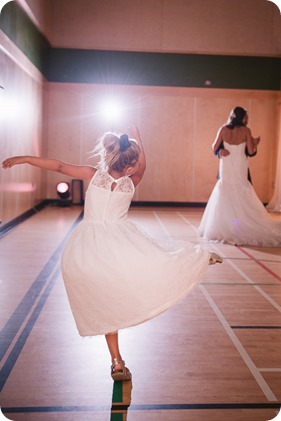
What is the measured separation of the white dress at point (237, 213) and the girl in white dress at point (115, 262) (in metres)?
4.41

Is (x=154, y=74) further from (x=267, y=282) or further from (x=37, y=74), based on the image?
(x=267, y=282)

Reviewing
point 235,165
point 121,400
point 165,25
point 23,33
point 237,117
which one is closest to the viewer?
point 121,400

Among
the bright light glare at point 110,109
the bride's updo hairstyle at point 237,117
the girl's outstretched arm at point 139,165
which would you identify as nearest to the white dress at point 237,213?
the bride's updo hairstyle at point 237,117

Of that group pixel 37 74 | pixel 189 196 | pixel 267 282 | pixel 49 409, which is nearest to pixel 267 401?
pixel 49 409

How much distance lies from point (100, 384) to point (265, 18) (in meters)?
10.5

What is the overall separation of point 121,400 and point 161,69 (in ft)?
32.7

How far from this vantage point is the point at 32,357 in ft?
10.3

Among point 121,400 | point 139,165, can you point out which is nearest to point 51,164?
point 139,165

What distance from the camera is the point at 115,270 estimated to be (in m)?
2.73

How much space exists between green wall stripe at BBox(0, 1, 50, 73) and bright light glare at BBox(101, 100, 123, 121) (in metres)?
1.60

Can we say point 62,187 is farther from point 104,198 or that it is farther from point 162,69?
point 104,198

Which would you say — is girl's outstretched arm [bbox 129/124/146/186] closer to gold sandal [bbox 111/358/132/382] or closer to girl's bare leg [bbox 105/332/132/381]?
girl's bare leg [bbox 105/332/132/381]

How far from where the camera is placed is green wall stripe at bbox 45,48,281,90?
38.1 feet

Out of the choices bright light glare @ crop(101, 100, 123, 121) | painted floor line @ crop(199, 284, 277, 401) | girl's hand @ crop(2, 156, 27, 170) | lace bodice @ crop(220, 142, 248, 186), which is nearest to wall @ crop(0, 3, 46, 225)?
bright light glare @ crop(101, 100, 123, 121)
